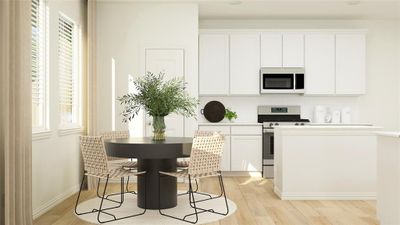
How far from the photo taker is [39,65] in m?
4.19

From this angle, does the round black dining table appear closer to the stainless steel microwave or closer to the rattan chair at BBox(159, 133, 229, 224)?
the rattan chair at BBox(159, 133, 229, 224)

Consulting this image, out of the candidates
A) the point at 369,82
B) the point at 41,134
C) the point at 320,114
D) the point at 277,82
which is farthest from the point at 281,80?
the point at 41,134

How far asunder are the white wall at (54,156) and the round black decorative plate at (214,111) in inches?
93.6

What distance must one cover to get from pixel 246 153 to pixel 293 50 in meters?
1.89

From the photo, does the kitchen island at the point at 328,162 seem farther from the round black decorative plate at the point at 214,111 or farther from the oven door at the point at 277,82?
the round black decorative plate at the point at 214,111

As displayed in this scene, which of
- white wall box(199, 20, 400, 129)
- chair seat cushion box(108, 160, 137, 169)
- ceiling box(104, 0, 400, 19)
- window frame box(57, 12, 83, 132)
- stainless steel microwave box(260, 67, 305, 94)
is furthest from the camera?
white wall box(199, 20, 400, 129)

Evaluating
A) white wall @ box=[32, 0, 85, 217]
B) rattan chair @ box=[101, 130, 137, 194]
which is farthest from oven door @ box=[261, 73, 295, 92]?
white wall @ box=[32, 0, 85, 217]

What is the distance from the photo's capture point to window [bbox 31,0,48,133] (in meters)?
4.08

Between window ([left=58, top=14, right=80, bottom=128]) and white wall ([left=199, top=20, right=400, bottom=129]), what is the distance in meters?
2.36

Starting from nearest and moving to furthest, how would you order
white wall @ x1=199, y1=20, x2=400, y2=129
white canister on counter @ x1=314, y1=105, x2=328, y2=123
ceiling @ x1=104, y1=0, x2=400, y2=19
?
ceiling @ x1=104, y1=0, x2=400, y2=19 < white canister on counter @ x1=314, y1=105, x2=328, y2=123 < white wall @ x1=199, y1=20, x2=400, y2=129

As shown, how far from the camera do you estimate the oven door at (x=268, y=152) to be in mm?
6371

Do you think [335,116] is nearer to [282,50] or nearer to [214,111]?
[282,50]

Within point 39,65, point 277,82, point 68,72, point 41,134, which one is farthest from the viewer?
point 277,82

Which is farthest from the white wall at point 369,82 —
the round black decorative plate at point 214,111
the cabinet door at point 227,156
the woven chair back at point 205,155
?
the woven chair back at point 205,155
